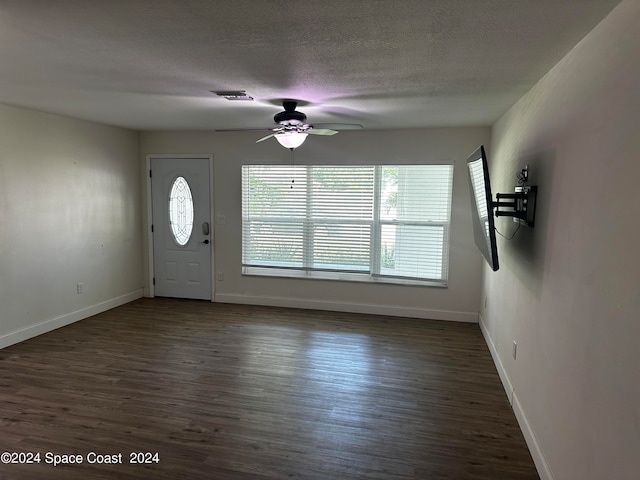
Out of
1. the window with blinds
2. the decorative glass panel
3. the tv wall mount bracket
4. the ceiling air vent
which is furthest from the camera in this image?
the decorative glass panel

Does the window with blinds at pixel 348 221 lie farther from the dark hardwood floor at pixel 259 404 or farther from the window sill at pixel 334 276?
the dark hardwood floor at pixel 259 404

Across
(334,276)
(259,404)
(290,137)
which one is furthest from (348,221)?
(259,404)

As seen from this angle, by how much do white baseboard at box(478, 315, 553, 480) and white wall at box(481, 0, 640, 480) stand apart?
1cm

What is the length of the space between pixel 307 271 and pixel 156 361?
230 centimetres

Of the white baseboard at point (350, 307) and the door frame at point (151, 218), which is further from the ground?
the door frame at point (151, 218)

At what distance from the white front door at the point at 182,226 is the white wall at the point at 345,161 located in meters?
0.18

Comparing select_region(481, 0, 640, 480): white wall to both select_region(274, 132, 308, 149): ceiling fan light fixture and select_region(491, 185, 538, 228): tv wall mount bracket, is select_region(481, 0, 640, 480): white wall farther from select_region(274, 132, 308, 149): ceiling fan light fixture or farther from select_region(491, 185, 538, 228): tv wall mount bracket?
select_region(274, 132, 308, 149): ceiling fan light fixture

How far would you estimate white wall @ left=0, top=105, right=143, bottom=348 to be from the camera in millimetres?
3940

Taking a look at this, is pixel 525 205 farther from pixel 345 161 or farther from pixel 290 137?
pixel 345 161

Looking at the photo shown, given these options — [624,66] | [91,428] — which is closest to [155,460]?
[91,428]

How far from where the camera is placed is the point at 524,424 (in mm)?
2607

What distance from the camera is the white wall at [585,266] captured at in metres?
1.42

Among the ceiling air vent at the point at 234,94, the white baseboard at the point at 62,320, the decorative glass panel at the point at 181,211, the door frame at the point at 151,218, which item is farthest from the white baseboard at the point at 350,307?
the ceiling air vent at the point at 234,94

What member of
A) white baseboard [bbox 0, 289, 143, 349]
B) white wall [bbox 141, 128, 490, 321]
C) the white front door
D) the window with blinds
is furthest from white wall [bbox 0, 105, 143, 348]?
the window with blinds
